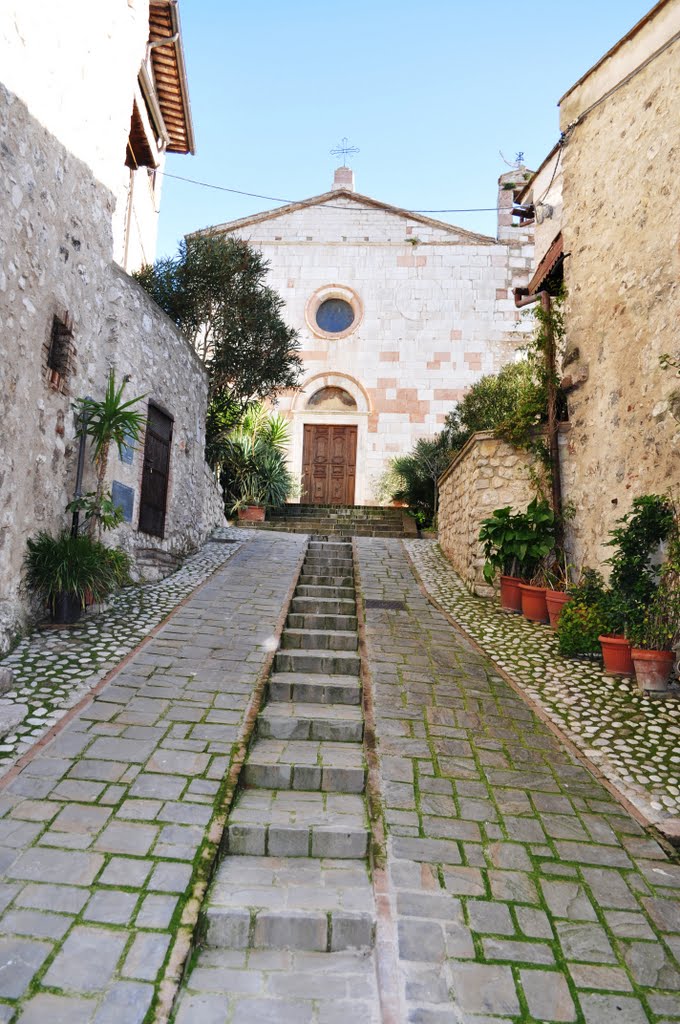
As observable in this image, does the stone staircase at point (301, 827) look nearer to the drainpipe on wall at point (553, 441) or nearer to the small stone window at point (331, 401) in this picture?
the drainpipe on wall at point (553, 441)

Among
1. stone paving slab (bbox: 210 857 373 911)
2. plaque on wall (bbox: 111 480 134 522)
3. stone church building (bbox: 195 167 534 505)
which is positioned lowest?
stone paving slab (bbox: 210 857 373 911)

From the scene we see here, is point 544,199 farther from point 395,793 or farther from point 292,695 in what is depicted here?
point 395,793

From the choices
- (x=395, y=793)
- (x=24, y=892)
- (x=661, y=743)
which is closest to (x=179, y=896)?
(x=24, y=892)

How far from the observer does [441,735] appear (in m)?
4.33

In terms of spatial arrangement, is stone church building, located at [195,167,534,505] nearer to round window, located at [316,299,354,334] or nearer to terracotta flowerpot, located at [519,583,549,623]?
round window, located at [316,299,354,334]

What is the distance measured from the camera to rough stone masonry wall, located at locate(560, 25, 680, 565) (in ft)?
19.7

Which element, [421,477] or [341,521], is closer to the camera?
[341,521]

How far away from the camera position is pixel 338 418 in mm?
15938

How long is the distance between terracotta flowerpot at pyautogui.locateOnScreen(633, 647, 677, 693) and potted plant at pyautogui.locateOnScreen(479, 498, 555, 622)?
2113 millimetres

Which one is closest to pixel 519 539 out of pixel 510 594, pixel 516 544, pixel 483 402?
pixel 516 544

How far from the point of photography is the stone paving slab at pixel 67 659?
401 cm

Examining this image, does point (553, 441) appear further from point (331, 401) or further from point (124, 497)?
point (331, 401)

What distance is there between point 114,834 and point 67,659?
7.13 feet

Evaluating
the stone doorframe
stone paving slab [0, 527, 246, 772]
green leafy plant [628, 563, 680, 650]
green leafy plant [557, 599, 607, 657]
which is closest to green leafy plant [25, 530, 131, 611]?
stone paving slab [0, 527, 246, 772]
